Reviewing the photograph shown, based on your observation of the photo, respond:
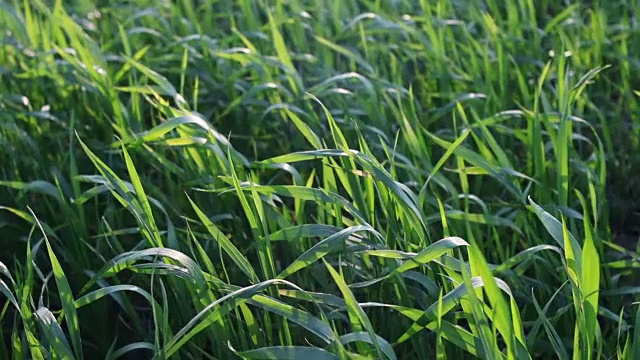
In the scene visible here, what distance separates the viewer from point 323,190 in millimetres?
1348

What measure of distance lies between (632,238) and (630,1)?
1.01m

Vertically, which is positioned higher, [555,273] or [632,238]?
[555,273]

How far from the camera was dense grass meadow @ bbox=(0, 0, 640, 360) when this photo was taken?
1240mm

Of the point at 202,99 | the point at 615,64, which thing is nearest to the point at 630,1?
the point at 615,64

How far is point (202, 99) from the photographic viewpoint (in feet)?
7.25

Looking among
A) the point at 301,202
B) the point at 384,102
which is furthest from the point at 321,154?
the point at 384,102

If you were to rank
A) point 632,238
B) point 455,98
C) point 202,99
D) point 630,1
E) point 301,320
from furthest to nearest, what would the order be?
point 630,1 < point 202,99 < point 455,98 < point 632,238 < point 301,320

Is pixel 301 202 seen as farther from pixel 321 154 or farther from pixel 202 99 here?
pixel 202 99

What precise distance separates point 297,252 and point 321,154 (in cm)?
26

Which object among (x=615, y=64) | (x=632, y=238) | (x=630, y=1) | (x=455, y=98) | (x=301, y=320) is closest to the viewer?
(x=301, y=320)

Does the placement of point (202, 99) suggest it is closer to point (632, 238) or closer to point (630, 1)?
point (632, 238)

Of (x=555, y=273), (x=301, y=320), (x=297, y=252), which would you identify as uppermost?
(x=301, y=320)

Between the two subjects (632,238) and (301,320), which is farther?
(632,238)

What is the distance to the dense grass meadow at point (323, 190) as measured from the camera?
124cm
